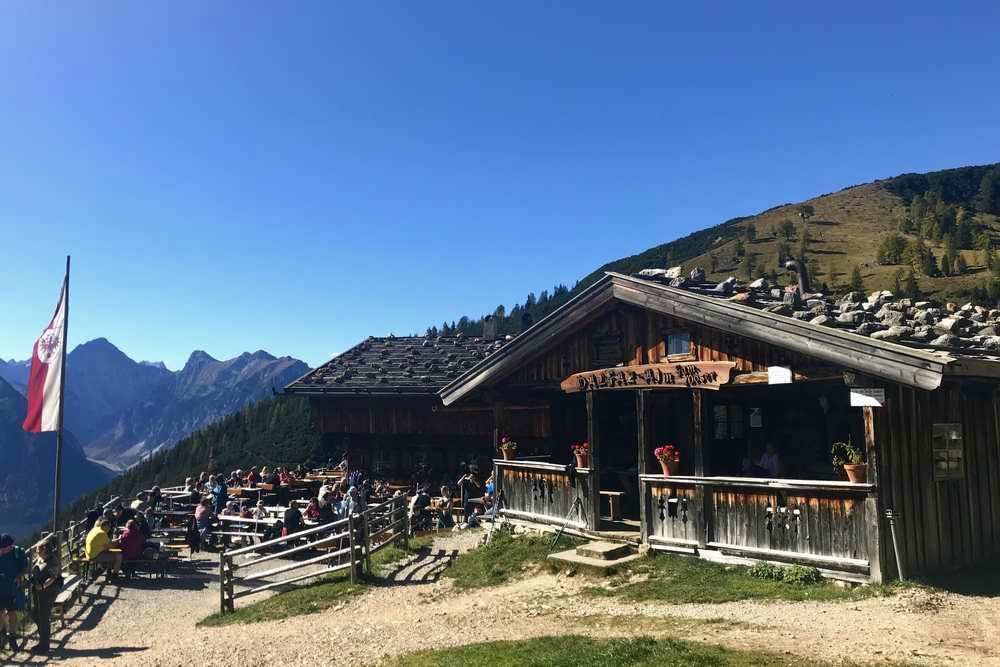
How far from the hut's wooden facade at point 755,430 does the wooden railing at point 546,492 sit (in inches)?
1.5

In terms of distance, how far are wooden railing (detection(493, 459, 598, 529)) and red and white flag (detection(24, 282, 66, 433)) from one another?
9479 mm

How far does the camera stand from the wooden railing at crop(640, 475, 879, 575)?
10422 millimetres

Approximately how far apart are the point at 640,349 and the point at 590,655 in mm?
6910

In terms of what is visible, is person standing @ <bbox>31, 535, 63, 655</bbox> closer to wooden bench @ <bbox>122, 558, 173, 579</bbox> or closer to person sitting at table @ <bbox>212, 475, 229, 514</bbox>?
wooden bench @ <bbox>122, 558, 173, 579</bbox>

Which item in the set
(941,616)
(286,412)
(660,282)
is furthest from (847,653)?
(286,412)

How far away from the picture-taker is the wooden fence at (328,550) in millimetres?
13781

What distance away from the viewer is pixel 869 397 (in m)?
10.3

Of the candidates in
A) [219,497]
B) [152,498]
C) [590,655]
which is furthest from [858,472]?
[152,498]

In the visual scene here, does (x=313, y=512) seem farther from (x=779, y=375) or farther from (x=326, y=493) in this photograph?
(x=779, y=375)

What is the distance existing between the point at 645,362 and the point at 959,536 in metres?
5.56

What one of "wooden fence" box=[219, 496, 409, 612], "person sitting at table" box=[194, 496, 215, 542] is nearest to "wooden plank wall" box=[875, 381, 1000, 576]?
"wooden fence" box=[219, 496, 409, 612]

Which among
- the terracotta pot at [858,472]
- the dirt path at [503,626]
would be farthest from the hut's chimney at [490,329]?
the terracotta pot at [858,472]

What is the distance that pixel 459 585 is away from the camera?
1320 cm

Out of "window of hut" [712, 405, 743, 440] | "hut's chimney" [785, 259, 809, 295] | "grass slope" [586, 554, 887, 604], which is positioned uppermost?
"hut's chimney" [785, 259, 809, 295]
